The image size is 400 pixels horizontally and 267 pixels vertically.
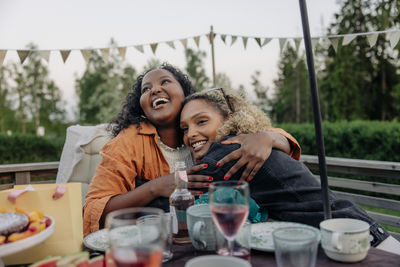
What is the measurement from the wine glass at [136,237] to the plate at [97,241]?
430mm

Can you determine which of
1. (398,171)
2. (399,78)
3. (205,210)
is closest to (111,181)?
(205,210)

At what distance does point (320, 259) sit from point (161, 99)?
1.41m

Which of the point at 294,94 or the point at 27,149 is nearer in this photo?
the point at 27,149

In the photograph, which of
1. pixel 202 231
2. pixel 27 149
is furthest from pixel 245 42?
pixel 27 149

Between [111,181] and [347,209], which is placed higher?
[111,181]

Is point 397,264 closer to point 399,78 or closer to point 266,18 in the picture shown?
point 266,18

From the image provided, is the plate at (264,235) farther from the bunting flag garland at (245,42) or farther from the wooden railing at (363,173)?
the bunting flag garland at (245,42)

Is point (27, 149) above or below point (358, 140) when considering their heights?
above

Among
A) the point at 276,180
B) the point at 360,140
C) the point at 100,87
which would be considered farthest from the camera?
the point at 100,87

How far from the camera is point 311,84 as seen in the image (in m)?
1.03

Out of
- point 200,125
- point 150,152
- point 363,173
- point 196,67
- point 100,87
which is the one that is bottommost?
point 363,173

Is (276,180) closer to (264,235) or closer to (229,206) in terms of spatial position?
(264,235)

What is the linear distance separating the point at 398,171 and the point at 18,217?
9.50 feet

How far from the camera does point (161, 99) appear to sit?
81.8 inches
